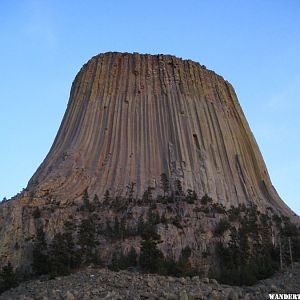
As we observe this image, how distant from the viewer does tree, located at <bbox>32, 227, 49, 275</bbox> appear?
89.0 ft

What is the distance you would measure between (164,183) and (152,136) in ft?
15.1

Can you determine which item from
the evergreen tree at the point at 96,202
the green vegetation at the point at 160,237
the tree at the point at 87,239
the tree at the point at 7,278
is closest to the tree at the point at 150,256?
the green vegetation at the point at 160,237

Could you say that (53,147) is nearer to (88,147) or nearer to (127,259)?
(88,147)

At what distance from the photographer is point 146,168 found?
36594 mm

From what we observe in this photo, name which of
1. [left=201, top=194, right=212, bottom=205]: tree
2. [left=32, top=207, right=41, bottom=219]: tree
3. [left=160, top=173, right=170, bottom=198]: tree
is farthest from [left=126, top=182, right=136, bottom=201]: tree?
[left=32, top=207, right=41, bottom=219]: tree

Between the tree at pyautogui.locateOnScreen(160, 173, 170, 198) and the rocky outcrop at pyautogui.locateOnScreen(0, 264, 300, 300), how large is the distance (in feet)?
34.0

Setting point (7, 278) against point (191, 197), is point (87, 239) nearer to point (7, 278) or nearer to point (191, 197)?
point (7, 278)

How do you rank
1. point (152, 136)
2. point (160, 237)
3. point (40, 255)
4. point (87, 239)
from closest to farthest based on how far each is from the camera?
point (40, 255)
point (87, 239)
point (160, 237)
point (152, 136)

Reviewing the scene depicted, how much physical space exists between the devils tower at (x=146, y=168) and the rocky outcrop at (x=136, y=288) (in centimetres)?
472

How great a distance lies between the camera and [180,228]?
30969 millimetres

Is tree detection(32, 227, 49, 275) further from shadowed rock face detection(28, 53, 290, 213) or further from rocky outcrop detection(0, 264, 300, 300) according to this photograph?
shadowed rock face detection(28, 53, 290, 213)

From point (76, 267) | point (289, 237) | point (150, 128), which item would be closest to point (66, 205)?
point (76, 267)

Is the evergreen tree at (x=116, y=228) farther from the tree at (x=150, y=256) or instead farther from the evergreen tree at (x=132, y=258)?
the tree at (x=150, y=256)

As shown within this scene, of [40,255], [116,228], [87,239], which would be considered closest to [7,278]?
[40,255]
